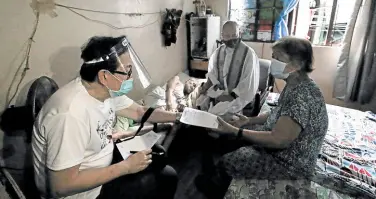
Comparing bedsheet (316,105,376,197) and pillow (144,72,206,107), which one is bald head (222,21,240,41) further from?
bedsheet (316,105,376,197)

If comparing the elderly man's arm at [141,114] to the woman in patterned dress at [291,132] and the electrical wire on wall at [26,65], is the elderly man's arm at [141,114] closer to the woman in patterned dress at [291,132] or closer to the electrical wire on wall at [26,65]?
the woman in patterned dress at [291,132]

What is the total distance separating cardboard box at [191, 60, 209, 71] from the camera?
3.49m

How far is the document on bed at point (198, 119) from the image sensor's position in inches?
60.8

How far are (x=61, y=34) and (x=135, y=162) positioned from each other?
1.24 metres

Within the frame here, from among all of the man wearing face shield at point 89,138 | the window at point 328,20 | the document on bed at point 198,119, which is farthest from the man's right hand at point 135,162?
the window at point 328,20

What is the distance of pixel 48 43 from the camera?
1.65 meters

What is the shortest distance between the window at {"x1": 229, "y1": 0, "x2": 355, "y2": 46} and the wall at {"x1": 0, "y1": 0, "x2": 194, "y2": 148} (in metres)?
1.35

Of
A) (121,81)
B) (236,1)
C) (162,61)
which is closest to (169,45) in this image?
(162,61)

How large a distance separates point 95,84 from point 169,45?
85.6 inches

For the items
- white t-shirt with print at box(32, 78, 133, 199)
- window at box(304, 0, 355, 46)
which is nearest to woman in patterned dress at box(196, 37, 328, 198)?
white t-shirt with print at box(32, 78, 133, 199)

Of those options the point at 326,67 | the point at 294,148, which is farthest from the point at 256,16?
the point at 294,148

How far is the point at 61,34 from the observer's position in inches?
68.0

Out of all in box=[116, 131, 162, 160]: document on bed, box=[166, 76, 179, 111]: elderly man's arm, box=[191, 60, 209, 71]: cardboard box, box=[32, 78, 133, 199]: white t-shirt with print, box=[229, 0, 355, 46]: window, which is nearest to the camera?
box=[32, 78, 133, 199]: white t-shirt with print

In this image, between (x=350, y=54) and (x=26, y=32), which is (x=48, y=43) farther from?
(x=350, y=54)
